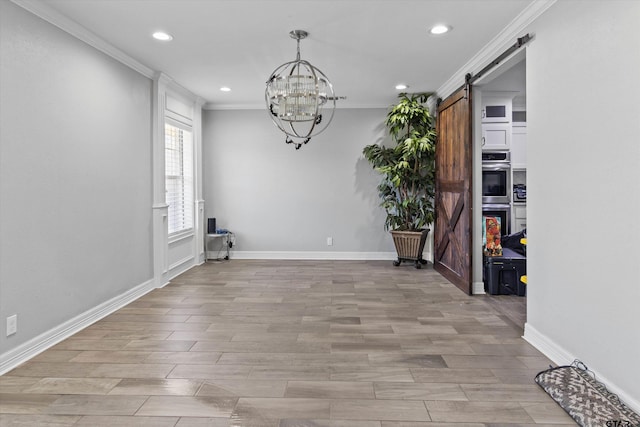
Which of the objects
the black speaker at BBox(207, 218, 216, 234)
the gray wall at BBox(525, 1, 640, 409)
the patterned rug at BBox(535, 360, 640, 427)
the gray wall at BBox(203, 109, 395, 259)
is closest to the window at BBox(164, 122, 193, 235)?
the black speaker at BBox(207, 218, 216, 234)

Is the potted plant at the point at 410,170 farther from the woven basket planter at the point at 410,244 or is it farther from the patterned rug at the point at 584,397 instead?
the patterned rug at the point at 584,397

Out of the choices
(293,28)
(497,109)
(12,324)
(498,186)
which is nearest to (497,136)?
(497,109)

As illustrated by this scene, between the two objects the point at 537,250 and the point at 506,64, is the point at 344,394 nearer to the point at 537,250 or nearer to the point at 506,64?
the point at 537,250

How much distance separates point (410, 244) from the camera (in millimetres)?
5680

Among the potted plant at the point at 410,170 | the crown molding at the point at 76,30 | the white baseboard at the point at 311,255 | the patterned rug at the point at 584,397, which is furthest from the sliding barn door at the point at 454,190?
the crown molding at the point at 76,30

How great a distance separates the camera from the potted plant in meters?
5.47

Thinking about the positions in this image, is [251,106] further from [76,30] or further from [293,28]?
[76,30]

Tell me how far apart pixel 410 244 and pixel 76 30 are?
4.56 meters

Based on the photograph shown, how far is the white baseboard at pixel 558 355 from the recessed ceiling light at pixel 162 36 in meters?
3.82

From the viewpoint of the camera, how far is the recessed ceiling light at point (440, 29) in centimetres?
327

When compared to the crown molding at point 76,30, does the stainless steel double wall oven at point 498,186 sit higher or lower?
lower

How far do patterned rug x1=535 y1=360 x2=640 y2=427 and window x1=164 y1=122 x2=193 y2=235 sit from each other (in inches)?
177

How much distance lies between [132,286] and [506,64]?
4243 millimetres

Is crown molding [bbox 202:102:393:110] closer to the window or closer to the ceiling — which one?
the window
